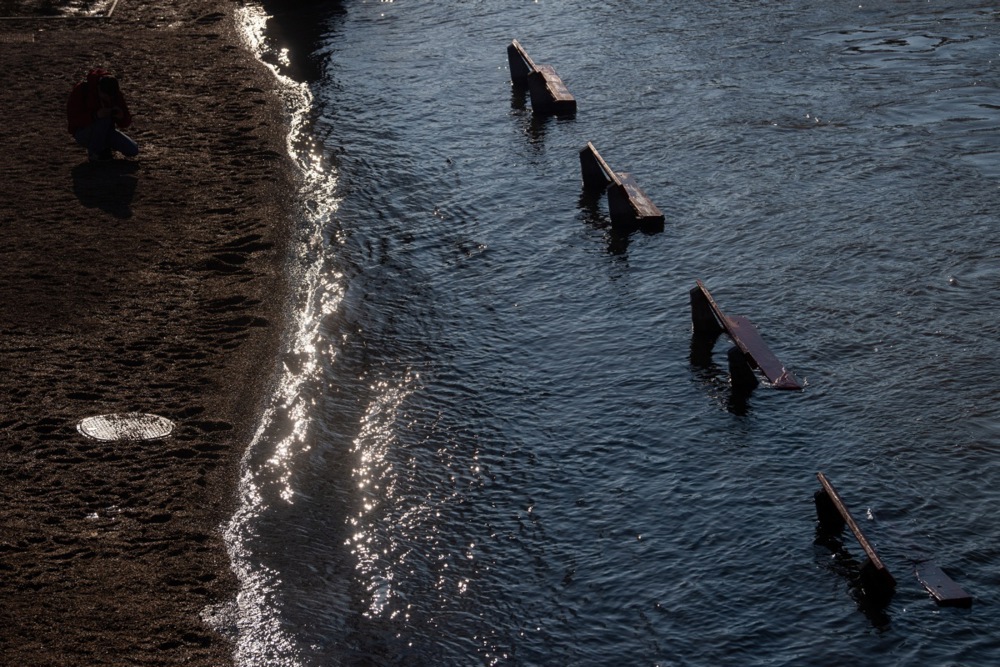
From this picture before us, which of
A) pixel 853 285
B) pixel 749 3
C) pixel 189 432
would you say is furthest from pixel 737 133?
pixel 189 432

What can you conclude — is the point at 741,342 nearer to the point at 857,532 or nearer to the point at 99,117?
the point at 857,532

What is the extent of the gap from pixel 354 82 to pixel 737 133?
7797mm

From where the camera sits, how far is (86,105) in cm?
1714


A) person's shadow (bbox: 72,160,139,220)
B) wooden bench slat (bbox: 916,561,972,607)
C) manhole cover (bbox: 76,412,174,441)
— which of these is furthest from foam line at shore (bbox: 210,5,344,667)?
wooden bench slat (bbox: 916,561,972,607)

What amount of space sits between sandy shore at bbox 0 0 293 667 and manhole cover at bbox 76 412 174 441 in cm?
12

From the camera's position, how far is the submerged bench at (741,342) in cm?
1139

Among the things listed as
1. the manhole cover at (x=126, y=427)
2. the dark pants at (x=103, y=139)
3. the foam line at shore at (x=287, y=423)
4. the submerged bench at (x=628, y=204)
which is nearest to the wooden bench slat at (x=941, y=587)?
the foam line at shore at (x=287, y=423)

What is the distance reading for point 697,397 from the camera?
456 inches

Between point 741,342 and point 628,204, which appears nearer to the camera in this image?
point 741,342

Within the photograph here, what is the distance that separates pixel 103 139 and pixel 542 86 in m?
7.21

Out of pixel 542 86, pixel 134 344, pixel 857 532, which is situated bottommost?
pixel 857 532

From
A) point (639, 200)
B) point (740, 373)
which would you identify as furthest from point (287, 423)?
point (639, 200)

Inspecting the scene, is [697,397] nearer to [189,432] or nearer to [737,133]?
[189,432]

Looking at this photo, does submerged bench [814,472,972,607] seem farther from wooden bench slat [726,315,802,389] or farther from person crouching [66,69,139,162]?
person crouching [66,69,139,162]
